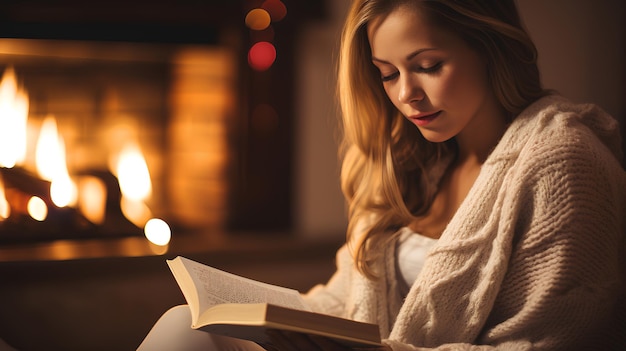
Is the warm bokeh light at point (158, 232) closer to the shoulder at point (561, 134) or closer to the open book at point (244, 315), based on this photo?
the open book at point (244, 315)

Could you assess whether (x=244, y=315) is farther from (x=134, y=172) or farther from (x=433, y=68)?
(x=134, y=172)

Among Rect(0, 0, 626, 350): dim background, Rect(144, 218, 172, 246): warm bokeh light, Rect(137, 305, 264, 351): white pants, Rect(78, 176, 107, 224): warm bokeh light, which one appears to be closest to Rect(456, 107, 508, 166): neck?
Rect(137, 305, 264, 351): white pants

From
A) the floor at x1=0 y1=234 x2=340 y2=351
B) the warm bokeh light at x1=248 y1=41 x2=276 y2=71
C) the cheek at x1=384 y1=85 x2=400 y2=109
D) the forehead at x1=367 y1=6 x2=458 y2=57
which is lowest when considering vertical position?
the floor at x1=0 y1=234 x2=340 y2=351

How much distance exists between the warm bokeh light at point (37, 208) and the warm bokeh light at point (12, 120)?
0.43 feet

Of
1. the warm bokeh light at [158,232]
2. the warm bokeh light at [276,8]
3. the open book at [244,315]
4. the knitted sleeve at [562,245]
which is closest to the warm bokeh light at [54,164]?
the warm bokeh light at [158,232]

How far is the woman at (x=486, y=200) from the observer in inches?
39.1

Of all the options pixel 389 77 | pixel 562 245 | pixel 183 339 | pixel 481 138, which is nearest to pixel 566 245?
pixel 562 245

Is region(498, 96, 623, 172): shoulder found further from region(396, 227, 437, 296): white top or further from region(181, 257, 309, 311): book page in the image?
region(181, 257, 309, 311): book page

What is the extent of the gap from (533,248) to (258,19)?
1.45 m

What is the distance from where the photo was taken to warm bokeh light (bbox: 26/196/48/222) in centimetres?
211

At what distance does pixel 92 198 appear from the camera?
223 cm

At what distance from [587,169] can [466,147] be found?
0.98 ft

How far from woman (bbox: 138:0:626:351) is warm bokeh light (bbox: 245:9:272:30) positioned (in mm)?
1027

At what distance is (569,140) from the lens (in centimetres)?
100
